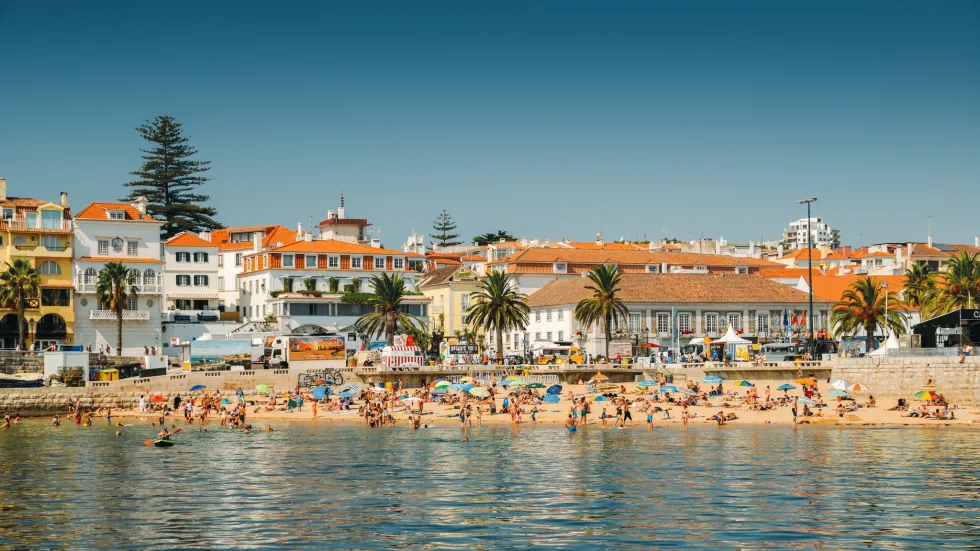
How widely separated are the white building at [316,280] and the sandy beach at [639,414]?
20755 millimetres

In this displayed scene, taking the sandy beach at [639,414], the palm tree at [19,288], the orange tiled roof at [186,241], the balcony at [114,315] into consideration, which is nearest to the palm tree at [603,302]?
the sandy beach at [639,414]

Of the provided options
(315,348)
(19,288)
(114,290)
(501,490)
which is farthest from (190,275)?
(501,490)

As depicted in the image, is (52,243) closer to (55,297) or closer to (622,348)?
(55,297)

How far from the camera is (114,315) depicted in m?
84.2

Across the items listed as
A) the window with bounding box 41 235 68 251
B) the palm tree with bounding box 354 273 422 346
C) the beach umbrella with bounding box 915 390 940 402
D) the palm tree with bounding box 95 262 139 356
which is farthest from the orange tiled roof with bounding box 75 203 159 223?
the beach umbrella with bounding box 915 390 940 402

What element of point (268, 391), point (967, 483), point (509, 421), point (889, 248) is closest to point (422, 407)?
point (509, 421)

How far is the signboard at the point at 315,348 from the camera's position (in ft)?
248

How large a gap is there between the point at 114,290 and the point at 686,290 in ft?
148

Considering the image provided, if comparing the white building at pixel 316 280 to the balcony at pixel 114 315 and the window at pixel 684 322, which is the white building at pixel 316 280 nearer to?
the balcony at pixel 114 315

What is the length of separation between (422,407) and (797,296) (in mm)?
45920

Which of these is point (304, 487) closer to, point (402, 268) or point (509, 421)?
point (509, 421)

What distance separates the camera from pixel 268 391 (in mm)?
69312

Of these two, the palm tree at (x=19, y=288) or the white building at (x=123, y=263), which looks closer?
the palm tree at (x=19, y=288)

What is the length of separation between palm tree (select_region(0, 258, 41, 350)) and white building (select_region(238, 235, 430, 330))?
1822 cm
